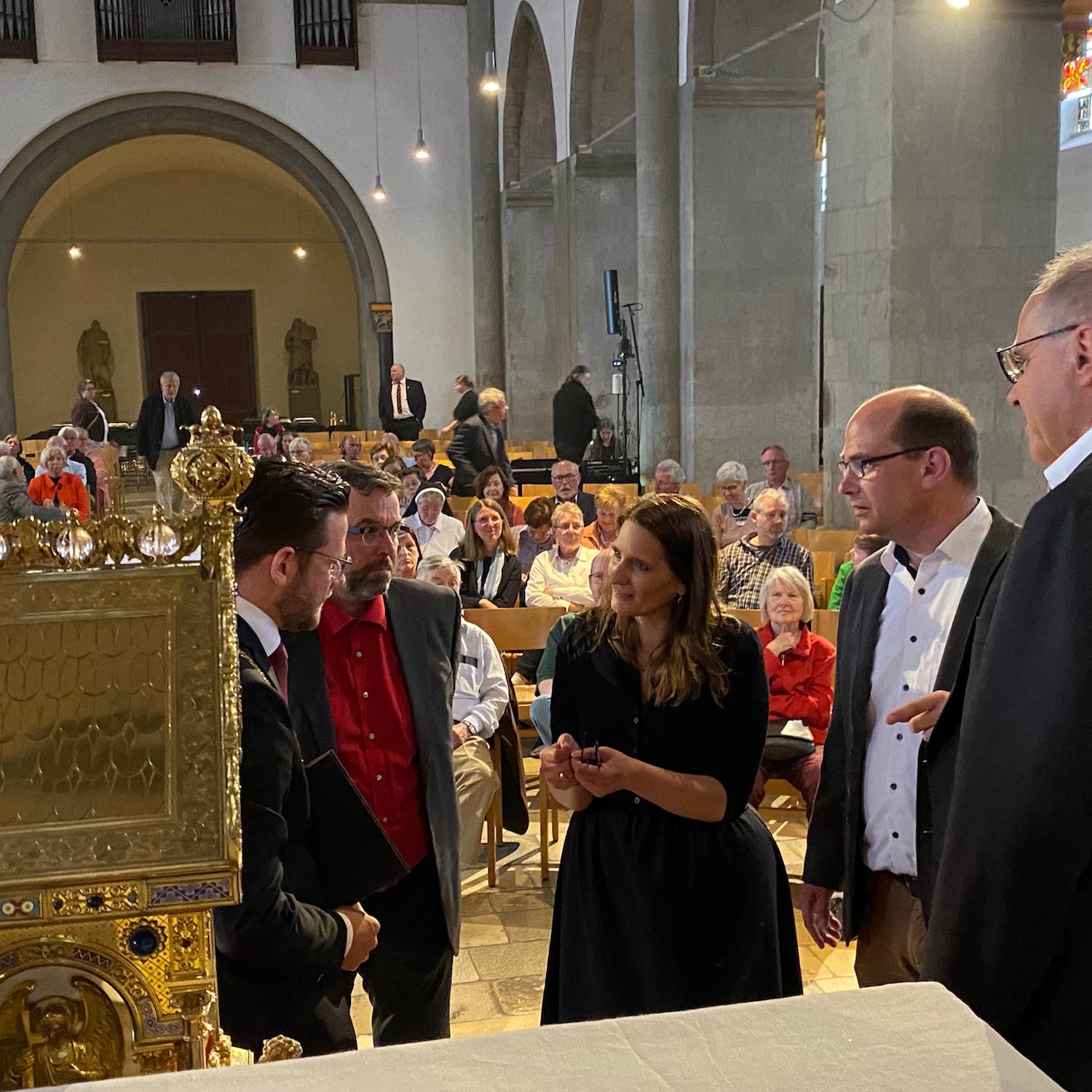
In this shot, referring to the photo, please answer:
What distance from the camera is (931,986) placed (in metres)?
1.24

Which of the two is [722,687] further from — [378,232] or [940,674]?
[378,232]

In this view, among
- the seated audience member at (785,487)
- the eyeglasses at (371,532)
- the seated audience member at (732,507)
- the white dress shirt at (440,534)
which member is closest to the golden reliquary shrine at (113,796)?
the eyeglasses at (371,532)

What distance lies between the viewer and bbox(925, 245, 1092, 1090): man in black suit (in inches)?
61.9

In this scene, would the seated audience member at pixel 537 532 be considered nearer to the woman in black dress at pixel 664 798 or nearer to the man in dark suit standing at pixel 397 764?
the man in dark suit standing at pixel 397 764

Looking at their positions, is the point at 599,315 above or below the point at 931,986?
above

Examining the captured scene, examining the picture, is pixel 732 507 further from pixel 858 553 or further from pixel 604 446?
pixel 604 446

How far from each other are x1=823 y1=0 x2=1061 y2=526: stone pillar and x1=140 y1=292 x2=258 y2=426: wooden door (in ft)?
67.5

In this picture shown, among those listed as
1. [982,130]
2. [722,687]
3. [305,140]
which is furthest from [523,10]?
[722,687]

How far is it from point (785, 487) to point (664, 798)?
7.17m

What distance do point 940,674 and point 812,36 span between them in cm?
1046

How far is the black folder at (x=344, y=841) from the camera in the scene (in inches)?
81.6

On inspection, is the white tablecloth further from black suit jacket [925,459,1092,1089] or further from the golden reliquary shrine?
black suit jacket [925,459,1092,1089]

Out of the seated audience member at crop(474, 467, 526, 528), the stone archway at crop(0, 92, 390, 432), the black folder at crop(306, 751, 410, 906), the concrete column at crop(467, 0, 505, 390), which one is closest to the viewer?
the black folder at crop(306, 751, 410, 906)

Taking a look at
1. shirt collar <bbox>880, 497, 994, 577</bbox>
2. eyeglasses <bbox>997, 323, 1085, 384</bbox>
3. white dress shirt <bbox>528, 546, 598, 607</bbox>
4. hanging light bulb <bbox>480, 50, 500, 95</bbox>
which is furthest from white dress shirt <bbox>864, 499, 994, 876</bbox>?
hanging light bulb <bbox>480, 50, 500, 95</bbox>
